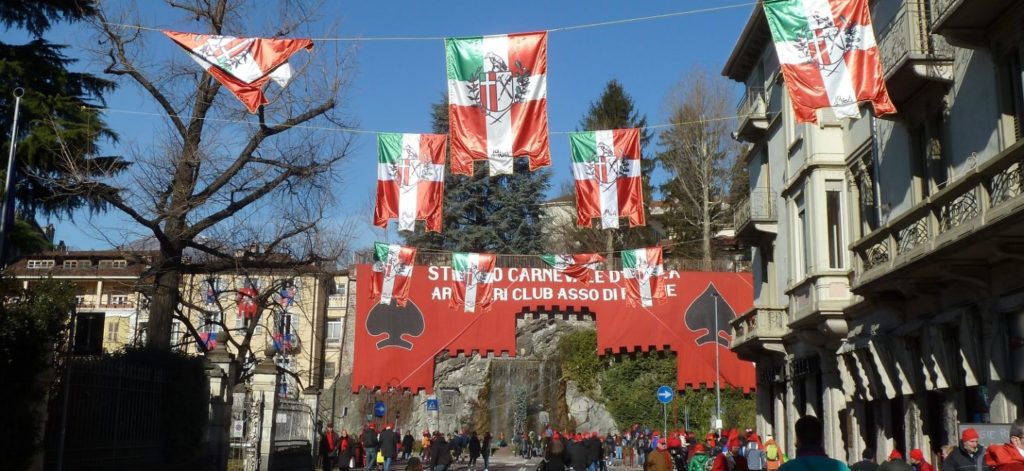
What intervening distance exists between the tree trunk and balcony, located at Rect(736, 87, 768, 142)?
16.6 m

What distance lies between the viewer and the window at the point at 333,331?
78562 mm

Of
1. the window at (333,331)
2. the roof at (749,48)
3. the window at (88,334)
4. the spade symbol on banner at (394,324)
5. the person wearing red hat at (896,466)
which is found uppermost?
the roof at (749,48)

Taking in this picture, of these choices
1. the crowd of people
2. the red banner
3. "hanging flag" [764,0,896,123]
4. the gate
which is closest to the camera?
the crowd of people

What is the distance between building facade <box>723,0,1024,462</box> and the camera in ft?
48.2

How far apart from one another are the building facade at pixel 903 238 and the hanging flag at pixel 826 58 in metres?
1.16

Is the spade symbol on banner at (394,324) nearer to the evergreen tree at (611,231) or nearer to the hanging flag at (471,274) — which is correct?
the hanging flag at (471,274)

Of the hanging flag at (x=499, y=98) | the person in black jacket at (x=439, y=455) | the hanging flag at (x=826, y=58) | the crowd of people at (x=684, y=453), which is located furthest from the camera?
the person in black jacket at (x=439, y=455)

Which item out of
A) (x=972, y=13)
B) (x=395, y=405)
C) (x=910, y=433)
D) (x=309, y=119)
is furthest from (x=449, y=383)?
(x=972, y=13)

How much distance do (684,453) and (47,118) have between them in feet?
56.2

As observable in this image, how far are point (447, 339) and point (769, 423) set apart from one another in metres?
14.1

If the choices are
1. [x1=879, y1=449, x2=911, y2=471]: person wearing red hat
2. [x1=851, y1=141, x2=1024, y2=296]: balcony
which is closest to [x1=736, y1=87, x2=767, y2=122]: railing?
[x1=851, y1=141, x2=1024, y2=296]: balcony

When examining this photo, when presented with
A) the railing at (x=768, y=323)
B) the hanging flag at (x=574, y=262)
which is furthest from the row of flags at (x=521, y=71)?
the hanging flag at (x=574, y=262)

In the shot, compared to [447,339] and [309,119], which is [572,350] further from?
[309,119]

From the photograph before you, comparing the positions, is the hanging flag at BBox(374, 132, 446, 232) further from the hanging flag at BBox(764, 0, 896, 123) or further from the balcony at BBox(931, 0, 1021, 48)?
the balcony at BBox(931, 0, 1021, 48)
